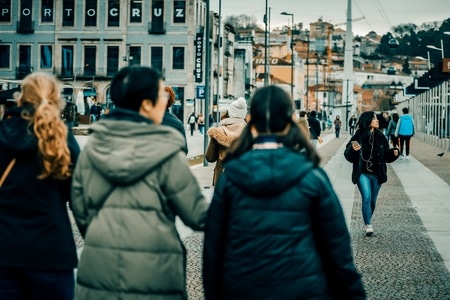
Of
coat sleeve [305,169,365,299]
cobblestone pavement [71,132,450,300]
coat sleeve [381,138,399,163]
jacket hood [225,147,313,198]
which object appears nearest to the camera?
jacket hood [225,147,313,198]

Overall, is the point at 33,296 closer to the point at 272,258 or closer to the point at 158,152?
the point at 158,152

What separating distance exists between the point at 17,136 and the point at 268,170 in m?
1.40

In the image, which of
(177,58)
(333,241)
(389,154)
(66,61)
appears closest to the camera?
(333,241)

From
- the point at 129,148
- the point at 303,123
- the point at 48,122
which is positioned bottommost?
the point at 129,148

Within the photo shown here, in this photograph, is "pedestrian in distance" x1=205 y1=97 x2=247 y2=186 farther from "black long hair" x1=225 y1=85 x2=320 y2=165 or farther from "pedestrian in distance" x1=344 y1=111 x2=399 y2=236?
"black long hair" x1=225 y1=85 x2=320 y2=165

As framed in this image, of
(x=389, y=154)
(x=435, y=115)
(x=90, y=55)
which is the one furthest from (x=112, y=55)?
(x=389, y=154)

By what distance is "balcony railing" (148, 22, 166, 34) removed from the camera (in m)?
77.1

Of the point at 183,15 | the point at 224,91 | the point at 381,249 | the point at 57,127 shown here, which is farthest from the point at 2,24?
the point at 57,127

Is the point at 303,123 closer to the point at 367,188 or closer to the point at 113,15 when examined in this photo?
the point at 367,188

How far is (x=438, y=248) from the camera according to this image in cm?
1055

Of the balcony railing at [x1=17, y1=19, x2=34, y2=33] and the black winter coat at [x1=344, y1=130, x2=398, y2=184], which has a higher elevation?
the balcony railing at [x1=17, y1=19, x2=34, y2=33]

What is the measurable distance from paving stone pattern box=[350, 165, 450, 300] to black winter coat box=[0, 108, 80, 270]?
13.0ft

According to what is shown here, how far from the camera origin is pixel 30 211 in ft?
13.9

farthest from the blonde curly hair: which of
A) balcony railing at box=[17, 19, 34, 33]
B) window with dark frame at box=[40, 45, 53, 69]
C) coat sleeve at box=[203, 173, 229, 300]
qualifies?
balcony railing at box=[17, 19, 34, 33]
